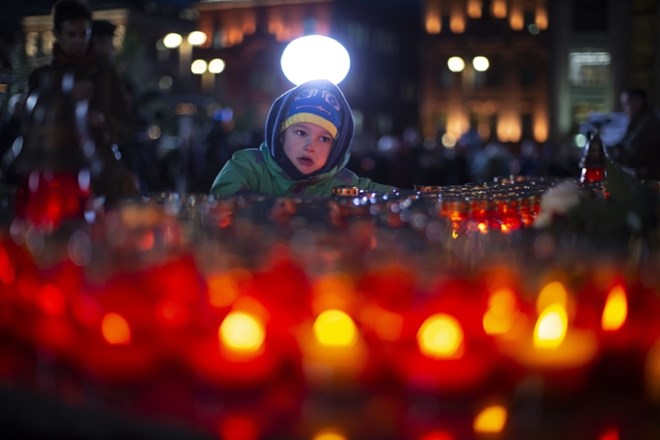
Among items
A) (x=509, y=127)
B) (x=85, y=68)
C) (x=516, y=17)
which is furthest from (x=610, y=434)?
(x=509, y=127)

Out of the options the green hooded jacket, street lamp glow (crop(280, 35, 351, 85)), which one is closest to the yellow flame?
the green hooded jacket

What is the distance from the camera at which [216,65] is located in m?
90.4

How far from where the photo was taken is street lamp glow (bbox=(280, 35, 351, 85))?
977 cm

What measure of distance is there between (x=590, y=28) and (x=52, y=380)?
64914 millimetres

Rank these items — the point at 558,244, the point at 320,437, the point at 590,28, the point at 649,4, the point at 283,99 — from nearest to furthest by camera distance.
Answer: the point at 320,437
the point at 558,244
the point at 283,99
the point at 649,4
the point at 590,28

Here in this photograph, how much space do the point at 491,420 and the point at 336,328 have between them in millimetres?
297

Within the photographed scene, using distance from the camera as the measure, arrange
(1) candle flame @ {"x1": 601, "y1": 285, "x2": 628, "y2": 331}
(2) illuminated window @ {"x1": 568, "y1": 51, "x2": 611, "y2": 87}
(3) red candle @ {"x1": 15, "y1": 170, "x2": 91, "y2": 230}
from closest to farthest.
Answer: (1) candle flame @ {"x1": 601, "y1": 285, "x2": 628, "y2": 331}
(3) red candle @ {"x1": 15, "y1": 170, "x2": 91, "y2": 230}
(2) illuminated window @ {"x1": 568, "y1": 51, "x2": 611, "y2": 87}

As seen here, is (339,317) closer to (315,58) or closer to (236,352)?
(236,352)

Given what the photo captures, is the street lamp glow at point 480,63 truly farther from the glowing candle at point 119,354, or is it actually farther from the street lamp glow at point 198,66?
the glowing candle at point 119,354

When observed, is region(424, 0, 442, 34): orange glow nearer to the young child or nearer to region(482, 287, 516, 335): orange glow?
the young child

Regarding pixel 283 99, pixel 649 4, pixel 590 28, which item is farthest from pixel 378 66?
pixel 283 99

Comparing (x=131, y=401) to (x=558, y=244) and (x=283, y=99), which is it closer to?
(x=558, y=244)

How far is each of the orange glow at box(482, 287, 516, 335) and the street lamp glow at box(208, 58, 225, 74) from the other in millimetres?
89901

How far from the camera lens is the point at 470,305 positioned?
1.86 meters
